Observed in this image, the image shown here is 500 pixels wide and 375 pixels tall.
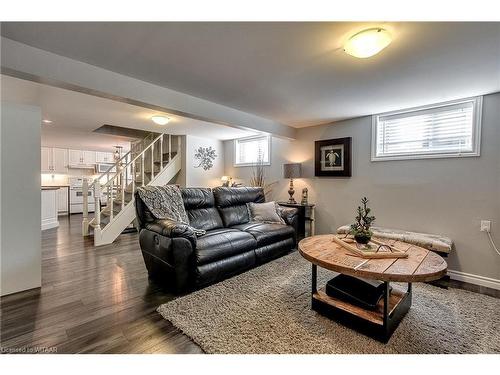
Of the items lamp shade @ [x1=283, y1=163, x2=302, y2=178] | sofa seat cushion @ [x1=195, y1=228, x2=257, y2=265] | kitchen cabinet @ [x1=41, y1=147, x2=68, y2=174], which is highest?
kitchen cabinet @ [x1=41, y1=147, x2=68, y2=174]

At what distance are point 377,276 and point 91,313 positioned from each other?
7.31 feet

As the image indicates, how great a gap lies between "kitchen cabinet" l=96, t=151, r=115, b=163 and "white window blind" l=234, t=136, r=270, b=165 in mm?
5489

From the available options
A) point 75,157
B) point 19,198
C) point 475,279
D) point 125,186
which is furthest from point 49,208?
point 475,279

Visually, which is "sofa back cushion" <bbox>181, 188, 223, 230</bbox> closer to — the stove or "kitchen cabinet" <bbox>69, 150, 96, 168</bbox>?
the stove

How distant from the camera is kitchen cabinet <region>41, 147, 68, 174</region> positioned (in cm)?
701

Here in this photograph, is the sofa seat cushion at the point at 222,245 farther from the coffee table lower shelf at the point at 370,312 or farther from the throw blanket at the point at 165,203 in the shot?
the coffee table lower shelf at the point at 370,312

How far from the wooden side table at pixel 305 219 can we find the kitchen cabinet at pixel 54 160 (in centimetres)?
736

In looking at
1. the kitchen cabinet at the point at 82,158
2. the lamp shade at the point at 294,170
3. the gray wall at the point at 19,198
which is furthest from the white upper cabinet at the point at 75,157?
the lamp shade at the point at 294,170

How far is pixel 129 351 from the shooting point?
4.87 feet

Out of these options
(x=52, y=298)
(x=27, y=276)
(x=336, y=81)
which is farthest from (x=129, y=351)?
(x=336, y=81)

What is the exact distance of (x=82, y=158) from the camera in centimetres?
780

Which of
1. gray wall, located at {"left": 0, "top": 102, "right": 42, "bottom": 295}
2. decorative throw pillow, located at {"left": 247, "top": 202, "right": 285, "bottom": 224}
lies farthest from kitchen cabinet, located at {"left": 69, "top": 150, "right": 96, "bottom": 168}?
decorative throw pillow, located at {"left": 247, "top": 202, "right": 285, "bottom": 224}
